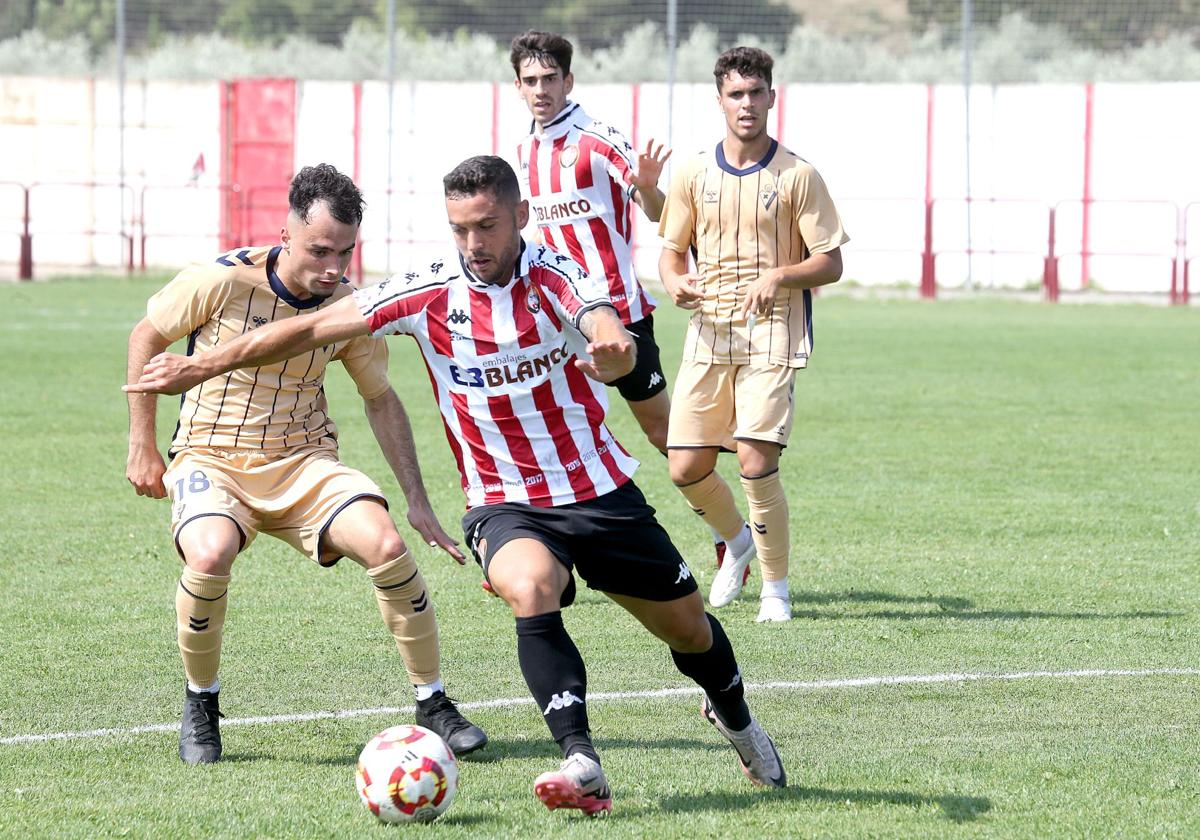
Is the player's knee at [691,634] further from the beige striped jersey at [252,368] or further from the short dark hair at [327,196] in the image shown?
the short dark hair at [327,196]

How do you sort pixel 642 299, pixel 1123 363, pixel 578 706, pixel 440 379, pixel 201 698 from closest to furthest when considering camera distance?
pixel 578 706
pixel 440 379
pixel 201 698
pixel 642 299
pixel 1123 363

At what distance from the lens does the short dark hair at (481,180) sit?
4781mm

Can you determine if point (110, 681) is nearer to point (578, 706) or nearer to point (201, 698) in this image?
point (201, 698)

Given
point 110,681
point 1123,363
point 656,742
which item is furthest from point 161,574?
point 1123,363

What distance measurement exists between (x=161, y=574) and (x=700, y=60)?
26440 millimetres

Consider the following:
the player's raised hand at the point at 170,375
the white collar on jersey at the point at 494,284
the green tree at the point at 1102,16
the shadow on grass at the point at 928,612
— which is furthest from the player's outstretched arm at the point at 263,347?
the green tree at the point at 1102,16

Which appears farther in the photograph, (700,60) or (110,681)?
(700,60)

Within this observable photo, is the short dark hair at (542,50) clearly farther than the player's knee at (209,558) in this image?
Yes

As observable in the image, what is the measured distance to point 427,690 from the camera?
5801 mm

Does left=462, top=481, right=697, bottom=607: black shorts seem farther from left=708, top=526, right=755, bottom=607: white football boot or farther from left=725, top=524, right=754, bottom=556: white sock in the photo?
left=725, top=524, right=754, bottom=556: white sock

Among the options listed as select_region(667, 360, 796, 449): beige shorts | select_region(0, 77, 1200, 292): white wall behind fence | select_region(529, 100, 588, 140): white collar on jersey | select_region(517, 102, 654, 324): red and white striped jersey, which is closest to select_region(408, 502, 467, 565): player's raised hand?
select_region(667, 360, 796, 449): beige shorts

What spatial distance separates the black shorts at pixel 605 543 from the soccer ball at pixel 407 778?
0.54m

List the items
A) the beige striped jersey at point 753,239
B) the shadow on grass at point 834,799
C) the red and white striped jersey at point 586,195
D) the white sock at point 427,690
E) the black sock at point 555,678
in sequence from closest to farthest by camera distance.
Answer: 1. the black sock at point 555,678
2. the shadow on grass at point 834,799
3. the white sock at point 427,690
4. the beige striped jersey at point 753,239
5. the red and white striped jersey at point 586,195

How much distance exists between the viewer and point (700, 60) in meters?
33.5
